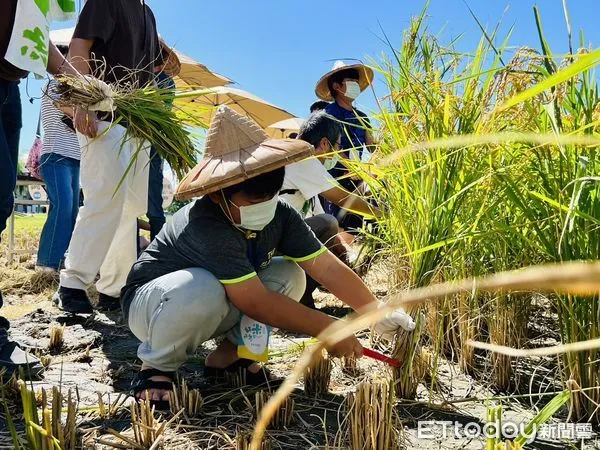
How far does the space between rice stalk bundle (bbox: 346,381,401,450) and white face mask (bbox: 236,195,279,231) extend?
24.2 inches

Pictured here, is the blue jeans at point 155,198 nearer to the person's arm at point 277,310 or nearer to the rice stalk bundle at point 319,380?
the person's arm at point 277,310

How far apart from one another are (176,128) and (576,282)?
2.06m

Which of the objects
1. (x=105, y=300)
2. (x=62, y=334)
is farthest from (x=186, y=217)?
(x=105, y=300)

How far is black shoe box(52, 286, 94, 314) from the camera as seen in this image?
8.10ft

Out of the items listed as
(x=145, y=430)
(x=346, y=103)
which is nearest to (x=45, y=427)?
(x=145, y=430)

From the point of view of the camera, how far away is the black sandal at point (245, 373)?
1.75 m

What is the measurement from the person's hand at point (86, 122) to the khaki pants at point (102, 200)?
0.23 feet

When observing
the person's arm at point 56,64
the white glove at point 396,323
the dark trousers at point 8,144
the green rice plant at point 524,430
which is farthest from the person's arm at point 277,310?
the person's arm at point 56,64

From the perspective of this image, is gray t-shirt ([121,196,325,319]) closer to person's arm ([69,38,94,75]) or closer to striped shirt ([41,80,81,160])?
person's arm ([69,38,94,75])

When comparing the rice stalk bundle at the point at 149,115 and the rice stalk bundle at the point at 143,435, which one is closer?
the rice stalk bundle at the point at 143,435

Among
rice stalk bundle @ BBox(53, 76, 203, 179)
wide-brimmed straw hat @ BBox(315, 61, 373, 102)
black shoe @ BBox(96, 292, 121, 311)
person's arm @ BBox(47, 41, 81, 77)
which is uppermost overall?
wide-brimmed straw hat @ BBox(315, 61, 373, 102)

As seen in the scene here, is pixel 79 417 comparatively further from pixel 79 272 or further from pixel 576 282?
pixel 576 282

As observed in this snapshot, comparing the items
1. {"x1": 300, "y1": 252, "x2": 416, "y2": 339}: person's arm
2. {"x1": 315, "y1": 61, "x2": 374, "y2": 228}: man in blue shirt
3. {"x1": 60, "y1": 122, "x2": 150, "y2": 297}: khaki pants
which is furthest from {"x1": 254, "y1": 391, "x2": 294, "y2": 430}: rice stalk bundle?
{"x1": 315, "y1": 61, "x2": 374, "y2": 228}: man in blue shirt

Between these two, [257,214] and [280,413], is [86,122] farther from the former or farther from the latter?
[280,413]
